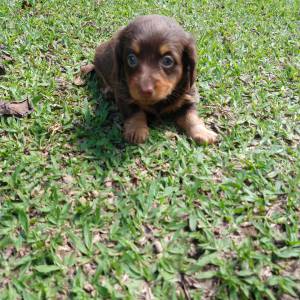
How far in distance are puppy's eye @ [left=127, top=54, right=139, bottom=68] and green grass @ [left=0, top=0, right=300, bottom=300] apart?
59 cm

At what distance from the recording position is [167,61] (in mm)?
3258

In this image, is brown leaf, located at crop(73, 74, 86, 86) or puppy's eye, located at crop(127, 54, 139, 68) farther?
brown leaf, located at crop(73, 74, 86, 86)

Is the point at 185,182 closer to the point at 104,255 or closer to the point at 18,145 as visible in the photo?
the point at 104,255

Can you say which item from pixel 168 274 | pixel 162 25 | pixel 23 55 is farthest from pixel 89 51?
pixel 168 274

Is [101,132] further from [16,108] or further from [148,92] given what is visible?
[16,108]

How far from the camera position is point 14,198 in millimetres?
2748

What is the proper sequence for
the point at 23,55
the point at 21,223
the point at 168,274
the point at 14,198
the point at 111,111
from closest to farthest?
the point at 168,274 < the point at 21,223 < the point at 14,198 < the point at 111,111 < the point at 23,55

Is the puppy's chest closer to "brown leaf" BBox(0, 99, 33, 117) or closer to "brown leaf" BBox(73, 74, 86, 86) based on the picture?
"brown leaf" BBox(73, 74, 86, 86)

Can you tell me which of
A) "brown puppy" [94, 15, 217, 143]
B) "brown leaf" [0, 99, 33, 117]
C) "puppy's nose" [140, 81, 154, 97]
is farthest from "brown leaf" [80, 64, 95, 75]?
"puppy's nose" [140, 81, 154, 97]

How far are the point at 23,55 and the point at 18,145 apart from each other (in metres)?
1.63

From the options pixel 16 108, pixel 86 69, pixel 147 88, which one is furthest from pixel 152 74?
pixel 86 69

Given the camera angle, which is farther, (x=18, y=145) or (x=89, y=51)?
(x=89, y=51)

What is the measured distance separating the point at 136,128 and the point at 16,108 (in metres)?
1.09

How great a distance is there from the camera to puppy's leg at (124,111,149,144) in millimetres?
3324
